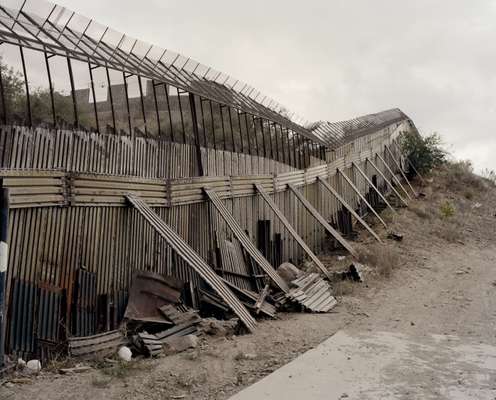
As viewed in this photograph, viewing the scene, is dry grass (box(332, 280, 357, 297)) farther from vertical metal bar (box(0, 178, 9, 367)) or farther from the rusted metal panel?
vertical metal bar (box(0, 178, 9, 367))

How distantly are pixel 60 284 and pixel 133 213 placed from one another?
1.80m

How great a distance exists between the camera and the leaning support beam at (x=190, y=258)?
282 inches

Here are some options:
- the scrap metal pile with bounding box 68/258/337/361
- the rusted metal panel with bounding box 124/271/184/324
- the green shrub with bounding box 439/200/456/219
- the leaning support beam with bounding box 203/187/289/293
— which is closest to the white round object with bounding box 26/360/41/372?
the scrap metal pile with bounding box 68/258/337/361

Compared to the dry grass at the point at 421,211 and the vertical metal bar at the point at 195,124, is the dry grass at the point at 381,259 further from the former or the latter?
the dry grass at the point at 421,211

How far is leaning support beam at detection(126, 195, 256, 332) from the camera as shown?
715 centimetres

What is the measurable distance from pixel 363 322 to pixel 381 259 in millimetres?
4572

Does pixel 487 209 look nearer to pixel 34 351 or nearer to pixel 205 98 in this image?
pixel 205 98

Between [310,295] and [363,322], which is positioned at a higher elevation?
[310,295]

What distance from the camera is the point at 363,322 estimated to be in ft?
26.2

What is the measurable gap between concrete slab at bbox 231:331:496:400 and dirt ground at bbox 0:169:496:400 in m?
0.33

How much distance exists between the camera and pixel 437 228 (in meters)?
18.0

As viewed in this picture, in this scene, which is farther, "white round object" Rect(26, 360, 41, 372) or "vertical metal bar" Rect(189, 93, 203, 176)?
"vertical metal bar" Rect(189, 93, 203, 176)

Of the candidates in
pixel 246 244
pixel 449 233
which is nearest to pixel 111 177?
pixel 246 244

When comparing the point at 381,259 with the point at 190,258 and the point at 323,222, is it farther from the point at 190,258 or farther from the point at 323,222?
the point at 190,258
